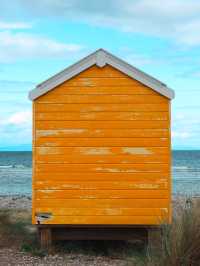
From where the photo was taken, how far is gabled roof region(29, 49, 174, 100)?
10195mm

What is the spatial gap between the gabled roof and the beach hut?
0.02 m

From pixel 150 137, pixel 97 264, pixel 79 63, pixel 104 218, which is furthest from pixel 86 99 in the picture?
pixel 97 264

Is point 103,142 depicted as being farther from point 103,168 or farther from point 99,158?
point 103,168

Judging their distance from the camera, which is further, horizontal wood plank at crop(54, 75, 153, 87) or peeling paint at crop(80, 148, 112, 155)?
horizontal wood plank at crop(54, 75, 153, 87)

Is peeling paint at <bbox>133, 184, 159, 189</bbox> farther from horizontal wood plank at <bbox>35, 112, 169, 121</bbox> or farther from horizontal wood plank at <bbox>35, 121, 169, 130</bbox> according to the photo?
horizontal wood plank at <bbox>35, 112, 169, 121</bbox>

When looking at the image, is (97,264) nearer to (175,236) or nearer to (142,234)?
(142,234)

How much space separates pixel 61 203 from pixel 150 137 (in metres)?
1.83

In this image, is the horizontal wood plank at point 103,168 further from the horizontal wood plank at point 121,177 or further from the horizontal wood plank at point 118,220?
the horizontal wood plank at point 118,220

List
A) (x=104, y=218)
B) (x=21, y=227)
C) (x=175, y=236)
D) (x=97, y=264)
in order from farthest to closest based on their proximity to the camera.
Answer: (x=21, y=227) < (x=104, y=218) < (x=97, y=264) < (x=175, y=236)

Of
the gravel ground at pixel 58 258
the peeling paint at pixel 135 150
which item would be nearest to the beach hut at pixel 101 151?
the peeling paint at pixel 135 150

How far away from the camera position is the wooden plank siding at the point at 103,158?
10.1m

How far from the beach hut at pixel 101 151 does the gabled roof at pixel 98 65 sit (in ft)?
0.05

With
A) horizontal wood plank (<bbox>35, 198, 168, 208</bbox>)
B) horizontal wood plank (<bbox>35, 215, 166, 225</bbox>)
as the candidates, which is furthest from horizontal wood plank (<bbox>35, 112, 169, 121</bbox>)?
horizontal wood plank (<bbox>35, 215, 166, 225</bbox>)

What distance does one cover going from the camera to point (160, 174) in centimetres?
1016
